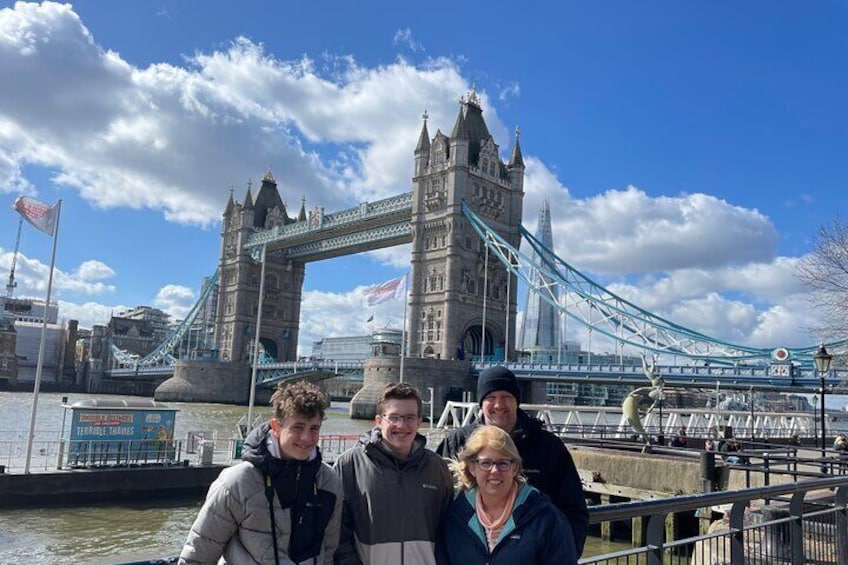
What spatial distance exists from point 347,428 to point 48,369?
78838mm

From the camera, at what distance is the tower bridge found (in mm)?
46375

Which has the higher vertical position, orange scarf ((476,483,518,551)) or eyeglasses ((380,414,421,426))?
eyeglasses ((380,414,421,426))

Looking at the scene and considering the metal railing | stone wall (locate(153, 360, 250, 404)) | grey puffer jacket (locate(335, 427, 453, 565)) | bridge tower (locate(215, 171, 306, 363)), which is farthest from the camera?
bridge tower (locate(215, 171, 306, 363))

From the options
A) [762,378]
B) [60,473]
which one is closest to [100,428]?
[60,473]

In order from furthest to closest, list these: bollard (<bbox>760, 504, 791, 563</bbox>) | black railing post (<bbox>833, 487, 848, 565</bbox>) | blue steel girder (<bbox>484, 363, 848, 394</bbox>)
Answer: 1. blue steel girder (<bbox>484, 363, 848, 394</bbox>)
2. black railing post (<bbox>833, 487, 848, 565</bbox>)
3. bollard (<bbox>760, 504, 791, 563</bbox>)

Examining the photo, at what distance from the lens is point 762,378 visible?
39719 millimetres

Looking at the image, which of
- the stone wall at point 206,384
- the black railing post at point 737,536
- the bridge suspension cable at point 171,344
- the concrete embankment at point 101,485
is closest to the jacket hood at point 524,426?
the black railing post at point 737,536

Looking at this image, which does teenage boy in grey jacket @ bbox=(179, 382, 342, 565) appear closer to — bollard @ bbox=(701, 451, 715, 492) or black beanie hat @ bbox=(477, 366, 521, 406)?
black beanie hat @ bbox=(477, 366, 521, 406)

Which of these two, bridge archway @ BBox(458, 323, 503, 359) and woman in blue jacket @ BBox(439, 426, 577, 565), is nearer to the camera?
woman in blue jacket @ BBox(439, 426, 577, 565)

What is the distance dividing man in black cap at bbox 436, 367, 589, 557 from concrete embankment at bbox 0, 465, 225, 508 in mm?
14442

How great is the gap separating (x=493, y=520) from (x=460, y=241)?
56434 millimetres

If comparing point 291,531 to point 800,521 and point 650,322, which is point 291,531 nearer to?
point 800,521

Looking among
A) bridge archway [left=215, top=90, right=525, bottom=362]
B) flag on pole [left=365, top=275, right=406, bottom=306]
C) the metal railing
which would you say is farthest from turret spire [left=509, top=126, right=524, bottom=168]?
the metal railing

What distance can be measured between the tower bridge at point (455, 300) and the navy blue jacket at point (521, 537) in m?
40.9
